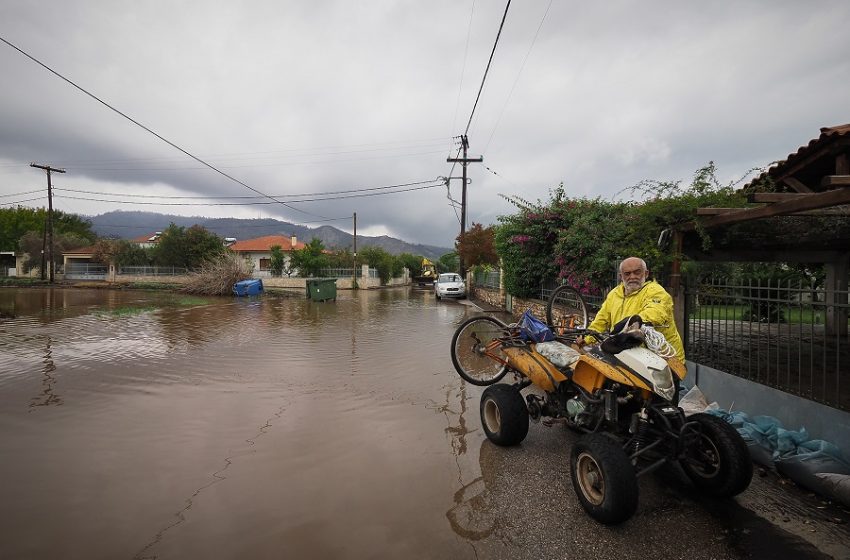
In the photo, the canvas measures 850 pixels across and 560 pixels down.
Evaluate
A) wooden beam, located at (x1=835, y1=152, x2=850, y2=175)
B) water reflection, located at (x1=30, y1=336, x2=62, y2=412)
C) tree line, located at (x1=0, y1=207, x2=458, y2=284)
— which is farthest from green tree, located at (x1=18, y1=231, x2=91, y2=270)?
wooden beam, located at (x1=835, y1=152, x2=850, y2=175)

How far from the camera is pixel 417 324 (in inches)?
526

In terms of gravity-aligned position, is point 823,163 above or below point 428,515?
above

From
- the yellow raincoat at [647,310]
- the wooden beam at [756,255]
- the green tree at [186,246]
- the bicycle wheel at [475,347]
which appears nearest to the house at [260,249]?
the green tree at [186,246]

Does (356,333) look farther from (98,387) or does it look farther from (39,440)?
(39,440)

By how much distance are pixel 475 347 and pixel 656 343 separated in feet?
6.50

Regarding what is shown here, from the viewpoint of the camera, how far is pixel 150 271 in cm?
4078

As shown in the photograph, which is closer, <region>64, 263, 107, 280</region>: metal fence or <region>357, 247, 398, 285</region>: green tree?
<region>357, 247, 398, 285</region>: green tree

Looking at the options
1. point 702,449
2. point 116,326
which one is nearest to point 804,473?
point 702,449

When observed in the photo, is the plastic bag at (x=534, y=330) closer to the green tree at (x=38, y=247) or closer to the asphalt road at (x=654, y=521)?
the asphalt road at (x=654, y=521)

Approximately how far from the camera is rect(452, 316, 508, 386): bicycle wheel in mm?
4676

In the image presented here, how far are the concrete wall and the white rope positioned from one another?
190cm

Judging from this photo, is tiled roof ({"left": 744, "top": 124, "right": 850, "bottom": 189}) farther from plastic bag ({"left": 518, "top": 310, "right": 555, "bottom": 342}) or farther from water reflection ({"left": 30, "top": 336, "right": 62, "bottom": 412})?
water reflection ({"left": 30, "top": 336, "right": 62, "bottom": 412})

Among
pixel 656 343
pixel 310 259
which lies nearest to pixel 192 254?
pixel 310 259

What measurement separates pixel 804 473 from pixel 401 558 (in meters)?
3.29
